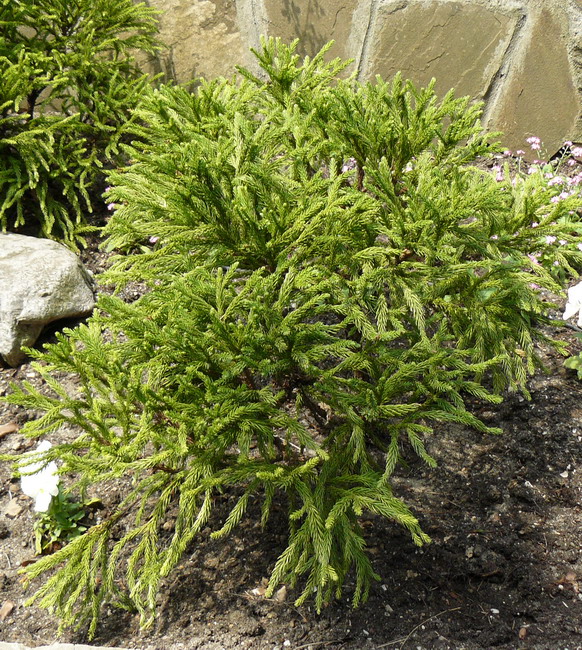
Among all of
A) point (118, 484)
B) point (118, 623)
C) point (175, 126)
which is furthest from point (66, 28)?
point (118, 623)

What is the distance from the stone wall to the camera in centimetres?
396

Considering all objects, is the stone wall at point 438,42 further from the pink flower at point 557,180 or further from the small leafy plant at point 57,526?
the small leafy plant at point 57,526

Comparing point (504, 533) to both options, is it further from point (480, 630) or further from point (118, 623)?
point (118, 623)

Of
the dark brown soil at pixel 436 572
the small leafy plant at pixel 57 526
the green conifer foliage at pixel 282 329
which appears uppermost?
the green conifer foliage at pixel 282 329

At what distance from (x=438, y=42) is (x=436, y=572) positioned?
3206mm

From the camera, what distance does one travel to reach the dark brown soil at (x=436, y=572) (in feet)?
6.99

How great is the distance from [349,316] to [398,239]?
31 cm

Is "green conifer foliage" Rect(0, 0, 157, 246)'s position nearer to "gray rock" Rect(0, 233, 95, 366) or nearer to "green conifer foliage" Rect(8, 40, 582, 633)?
"gray rock" Rect(0, 233, 95, 366)

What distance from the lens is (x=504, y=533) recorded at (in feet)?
7.94

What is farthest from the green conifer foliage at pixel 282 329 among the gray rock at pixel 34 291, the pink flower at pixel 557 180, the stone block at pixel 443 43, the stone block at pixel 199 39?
the stone block at pixel 199 39

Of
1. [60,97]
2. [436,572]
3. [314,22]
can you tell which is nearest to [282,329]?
[436,572]

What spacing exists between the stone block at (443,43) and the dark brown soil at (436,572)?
239 cm

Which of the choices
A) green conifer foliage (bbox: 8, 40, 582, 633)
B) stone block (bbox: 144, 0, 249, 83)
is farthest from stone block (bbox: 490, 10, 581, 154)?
green conifer foliage (bbox: 8, 40, 582, 633)

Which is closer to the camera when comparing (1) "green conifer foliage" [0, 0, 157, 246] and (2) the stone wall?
(1) "green conifer foliage" [0, 0, 157, 246]
